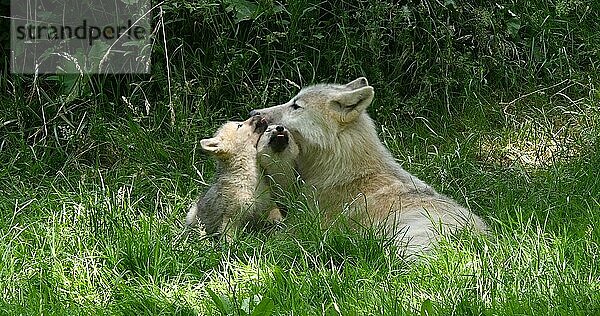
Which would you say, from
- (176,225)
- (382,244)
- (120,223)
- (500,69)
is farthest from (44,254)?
(500,69)

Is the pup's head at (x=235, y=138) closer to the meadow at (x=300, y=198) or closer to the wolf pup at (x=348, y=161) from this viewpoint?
the wolf pup at (x=348, y=161)

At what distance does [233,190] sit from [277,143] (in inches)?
20.7

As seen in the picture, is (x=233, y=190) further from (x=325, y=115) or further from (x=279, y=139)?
(x=325, y=115)

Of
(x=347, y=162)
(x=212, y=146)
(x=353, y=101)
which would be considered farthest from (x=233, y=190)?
(x=353, y=101)

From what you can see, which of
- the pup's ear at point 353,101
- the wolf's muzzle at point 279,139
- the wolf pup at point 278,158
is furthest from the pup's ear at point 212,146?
the pup's ear at point 353,101

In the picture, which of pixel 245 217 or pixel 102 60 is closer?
pixel 245 217

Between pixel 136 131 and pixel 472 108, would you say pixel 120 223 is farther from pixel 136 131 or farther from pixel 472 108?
pixel 472 108

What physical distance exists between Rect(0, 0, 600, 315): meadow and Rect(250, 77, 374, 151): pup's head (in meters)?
0.65

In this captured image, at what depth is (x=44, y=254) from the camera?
520 centimetres

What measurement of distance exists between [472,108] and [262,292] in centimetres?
401

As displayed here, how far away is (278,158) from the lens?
6.11 meters

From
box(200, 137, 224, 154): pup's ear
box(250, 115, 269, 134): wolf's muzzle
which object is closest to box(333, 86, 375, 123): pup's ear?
box(250, 115, 269, 134): wolf's muzzle

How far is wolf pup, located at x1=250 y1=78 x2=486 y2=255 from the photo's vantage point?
19.5 ft

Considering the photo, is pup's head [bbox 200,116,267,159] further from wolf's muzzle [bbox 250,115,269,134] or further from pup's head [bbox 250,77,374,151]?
pup's head [bbox 250,77,374,151]
